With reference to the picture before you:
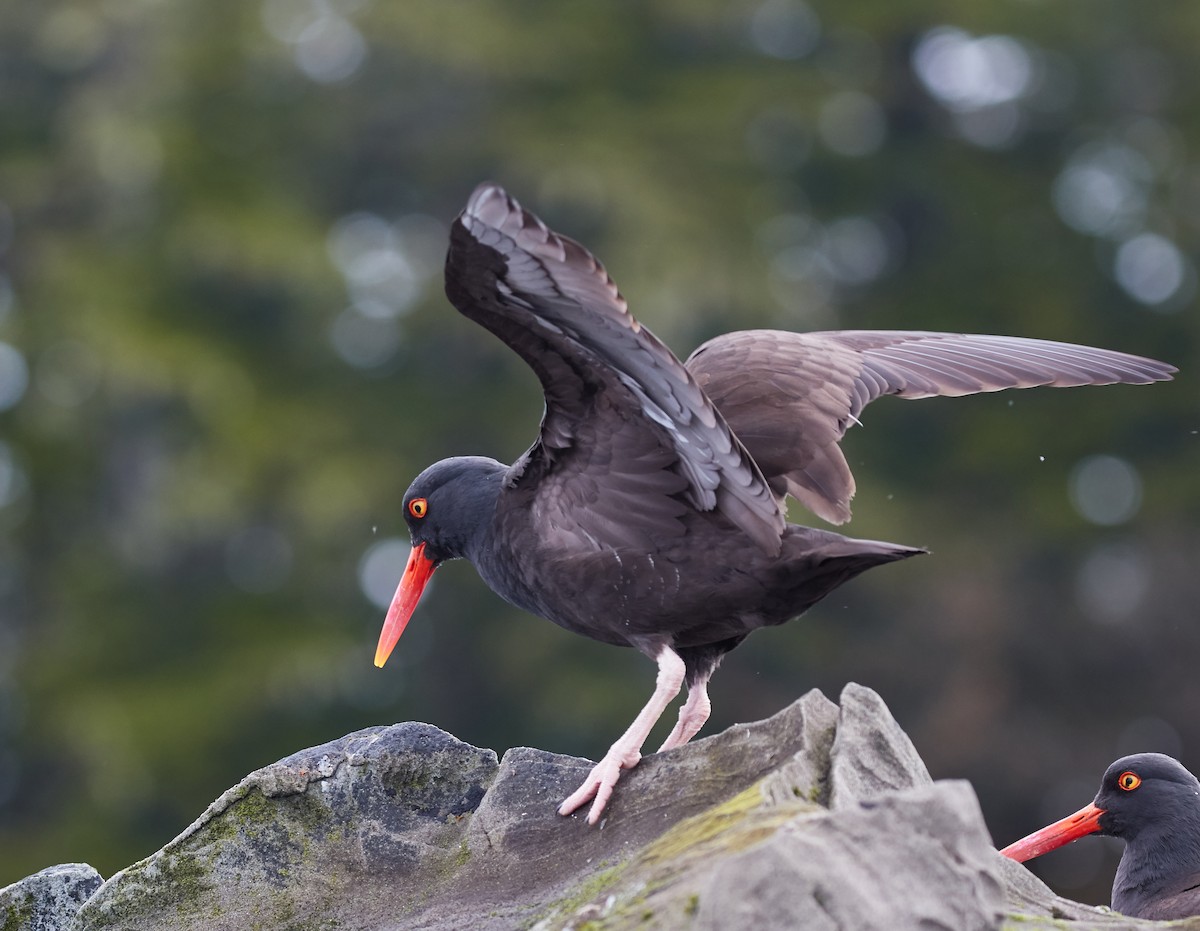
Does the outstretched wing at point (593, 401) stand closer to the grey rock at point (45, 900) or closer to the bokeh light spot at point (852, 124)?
the grey rock at point (45, 900)

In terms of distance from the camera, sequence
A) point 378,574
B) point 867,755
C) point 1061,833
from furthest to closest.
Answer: point 378,574 → point 1061,833 → point 867,755

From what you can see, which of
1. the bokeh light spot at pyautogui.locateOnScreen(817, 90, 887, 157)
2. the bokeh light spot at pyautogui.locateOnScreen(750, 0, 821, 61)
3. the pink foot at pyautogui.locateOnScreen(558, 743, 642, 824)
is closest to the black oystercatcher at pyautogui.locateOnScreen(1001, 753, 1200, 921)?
the pink foot at pyautogui.locateOnScreen(558, 743, 642, 824)

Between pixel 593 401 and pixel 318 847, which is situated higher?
pixel 593 401

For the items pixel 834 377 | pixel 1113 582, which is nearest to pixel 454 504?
pixel 834 377

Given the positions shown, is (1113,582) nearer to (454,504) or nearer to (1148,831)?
(1148,831)

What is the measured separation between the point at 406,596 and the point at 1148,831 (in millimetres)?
2924

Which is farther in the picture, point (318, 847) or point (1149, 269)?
point (1149, 269)

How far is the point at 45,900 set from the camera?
538cm

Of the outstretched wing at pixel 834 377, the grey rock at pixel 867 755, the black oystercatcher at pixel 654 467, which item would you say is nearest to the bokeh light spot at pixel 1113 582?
the outstretched wing at pixel 834 377

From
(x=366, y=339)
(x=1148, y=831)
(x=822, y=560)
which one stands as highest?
(x=366, y=339)

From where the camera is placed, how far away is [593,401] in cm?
520

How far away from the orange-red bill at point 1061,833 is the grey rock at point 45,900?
3359 mm

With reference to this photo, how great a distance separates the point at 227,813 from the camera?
523 centimetres

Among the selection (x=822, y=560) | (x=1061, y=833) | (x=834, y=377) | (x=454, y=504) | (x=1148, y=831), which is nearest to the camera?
(x=822, y=560)
